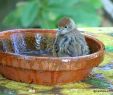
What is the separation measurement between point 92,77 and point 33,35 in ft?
1.37

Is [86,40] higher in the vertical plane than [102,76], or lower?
higher

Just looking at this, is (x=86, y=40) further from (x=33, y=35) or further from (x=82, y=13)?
(x=82, y=13)

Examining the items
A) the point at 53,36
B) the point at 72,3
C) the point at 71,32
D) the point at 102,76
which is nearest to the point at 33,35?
the point at 53,36

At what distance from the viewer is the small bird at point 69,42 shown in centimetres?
234

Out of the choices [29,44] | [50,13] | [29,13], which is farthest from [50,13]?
[29,44]

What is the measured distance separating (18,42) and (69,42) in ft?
1.09

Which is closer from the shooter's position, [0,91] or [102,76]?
[0,91]

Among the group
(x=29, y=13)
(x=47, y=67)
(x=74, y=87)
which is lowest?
(x=74, y=87)

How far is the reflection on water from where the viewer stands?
2.51 m

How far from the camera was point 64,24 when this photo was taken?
2387 millimetres

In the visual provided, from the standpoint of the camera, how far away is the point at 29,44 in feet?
8.44

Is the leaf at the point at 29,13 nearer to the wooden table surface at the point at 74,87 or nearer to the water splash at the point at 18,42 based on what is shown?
the water splash at the point at 18,42

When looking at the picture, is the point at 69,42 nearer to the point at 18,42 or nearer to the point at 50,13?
the point at 18,42

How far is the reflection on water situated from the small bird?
0.14 m
